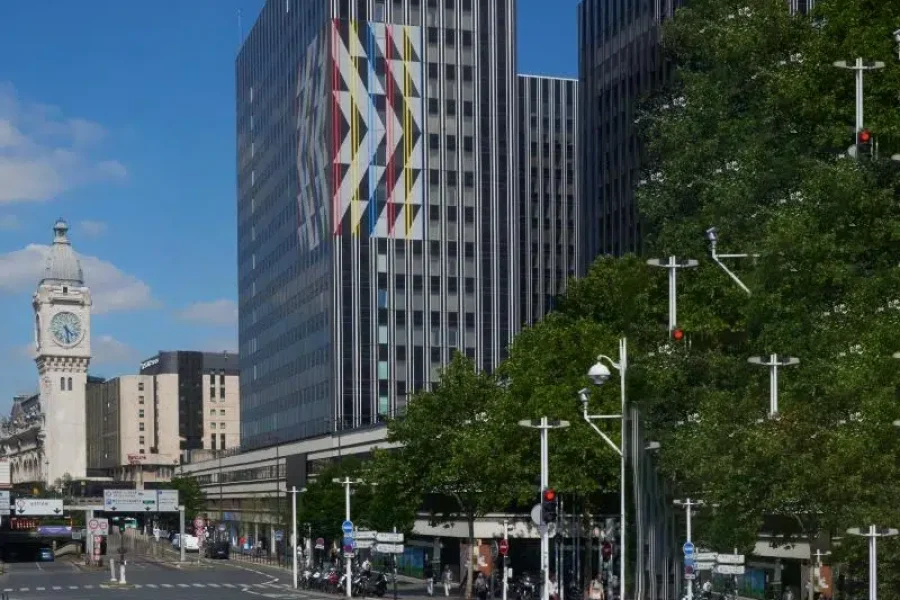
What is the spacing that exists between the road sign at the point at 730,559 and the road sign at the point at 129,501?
119851 mm

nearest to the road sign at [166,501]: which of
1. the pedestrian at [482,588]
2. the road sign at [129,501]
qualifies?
the road sign at [129,501]

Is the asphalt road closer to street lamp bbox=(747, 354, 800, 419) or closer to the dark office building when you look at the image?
street lamp bbox=(747, 354, 800, 419)

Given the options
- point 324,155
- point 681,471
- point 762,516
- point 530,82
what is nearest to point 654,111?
point 681,471

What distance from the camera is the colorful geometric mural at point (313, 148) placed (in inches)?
6383

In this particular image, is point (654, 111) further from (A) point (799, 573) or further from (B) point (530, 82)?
(B) point (530, 82)

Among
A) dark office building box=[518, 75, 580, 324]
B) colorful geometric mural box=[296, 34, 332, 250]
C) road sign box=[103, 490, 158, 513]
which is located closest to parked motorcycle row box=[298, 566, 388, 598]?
colorful geometric mural box=[296, 34, 332, 250]

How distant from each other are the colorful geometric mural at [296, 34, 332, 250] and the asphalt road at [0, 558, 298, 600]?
3571 centimetres

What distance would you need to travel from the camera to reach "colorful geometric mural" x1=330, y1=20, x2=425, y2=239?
16112 centimetres

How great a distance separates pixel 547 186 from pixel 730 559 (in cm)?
13553

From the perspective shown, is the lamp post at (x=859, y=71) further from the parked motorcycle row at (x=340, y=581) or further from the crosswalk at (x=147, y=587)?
the crosswalk at (x=147, y=587)

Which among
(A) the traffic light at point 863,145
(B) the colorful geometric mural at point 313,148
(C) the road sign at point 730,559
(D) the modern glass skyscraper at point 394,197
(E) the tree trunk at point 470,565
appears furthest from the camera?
(B) the colorful geometric mural at point 313,148

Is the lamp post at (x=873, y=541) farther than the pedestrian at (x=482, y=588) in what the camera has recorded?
No

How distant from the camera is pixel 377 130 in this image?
537 ft

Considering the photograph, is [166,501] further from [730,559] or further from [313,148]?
[730,559]
